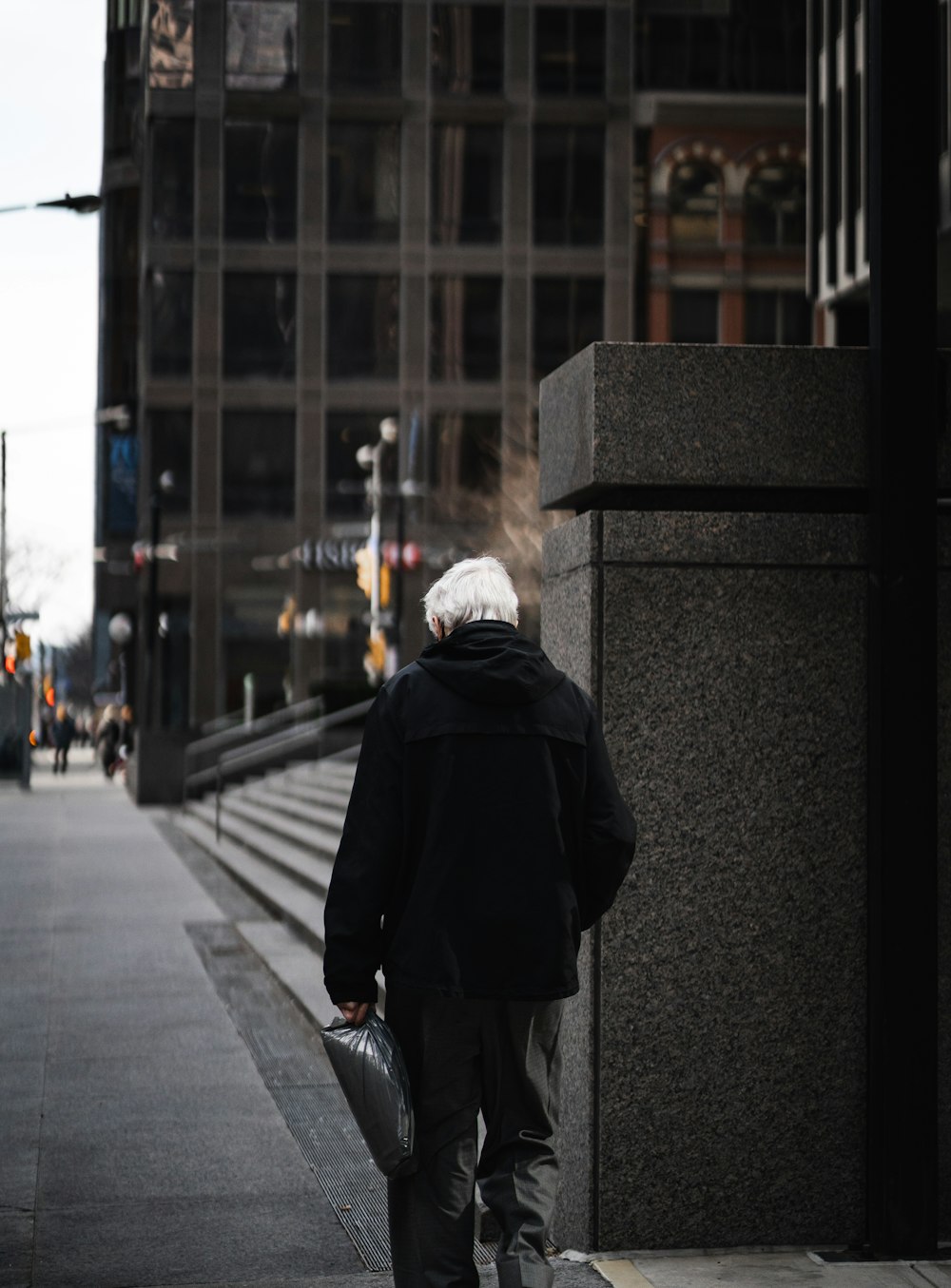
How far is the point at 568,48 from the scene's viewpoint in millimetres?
53500

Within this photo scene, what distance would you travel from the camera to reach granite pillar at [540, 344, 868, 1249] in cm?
511

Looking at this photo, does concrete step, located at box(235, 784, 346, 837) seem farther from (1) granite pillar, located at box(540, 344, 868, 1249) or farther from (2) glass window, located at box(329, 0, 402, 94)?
(2) glass window, located at box(329, 0, 402, 94)

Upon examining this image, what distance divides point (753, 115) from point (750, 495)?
5194cm

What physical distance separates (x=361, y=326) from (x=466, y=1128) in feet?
164

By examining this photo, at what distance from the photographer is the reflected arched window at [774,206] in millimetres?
54438

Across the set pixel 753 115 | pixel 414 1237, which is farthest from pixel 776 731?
pixel 753 115

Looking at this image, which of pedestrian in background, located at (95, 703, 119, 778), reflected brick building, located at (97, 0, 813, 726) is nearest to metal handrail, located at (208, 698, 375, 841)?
pedestrian in background, located at (95, 703, 119, 778)

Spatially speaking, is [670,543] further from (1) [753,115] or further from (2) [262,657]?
(1) [753,115]

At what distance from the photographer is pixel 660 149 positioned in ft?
178

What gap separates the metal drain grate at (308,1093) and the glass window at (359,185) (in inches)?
1696

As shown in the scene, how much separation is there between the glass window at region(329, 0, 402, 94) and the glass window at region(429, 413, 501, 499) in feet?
32.8

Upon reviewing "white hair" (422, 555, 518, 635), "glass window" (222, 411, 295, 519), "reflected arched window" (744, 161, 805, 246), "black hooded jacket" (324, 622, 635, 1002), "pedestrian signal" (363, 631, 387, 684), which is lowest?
"black hooded jacket" (324, 622, 635, 1002)

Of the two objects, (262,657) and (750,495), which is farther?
(262,657)

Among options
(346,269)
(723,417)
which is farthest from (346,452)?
(723,417)
